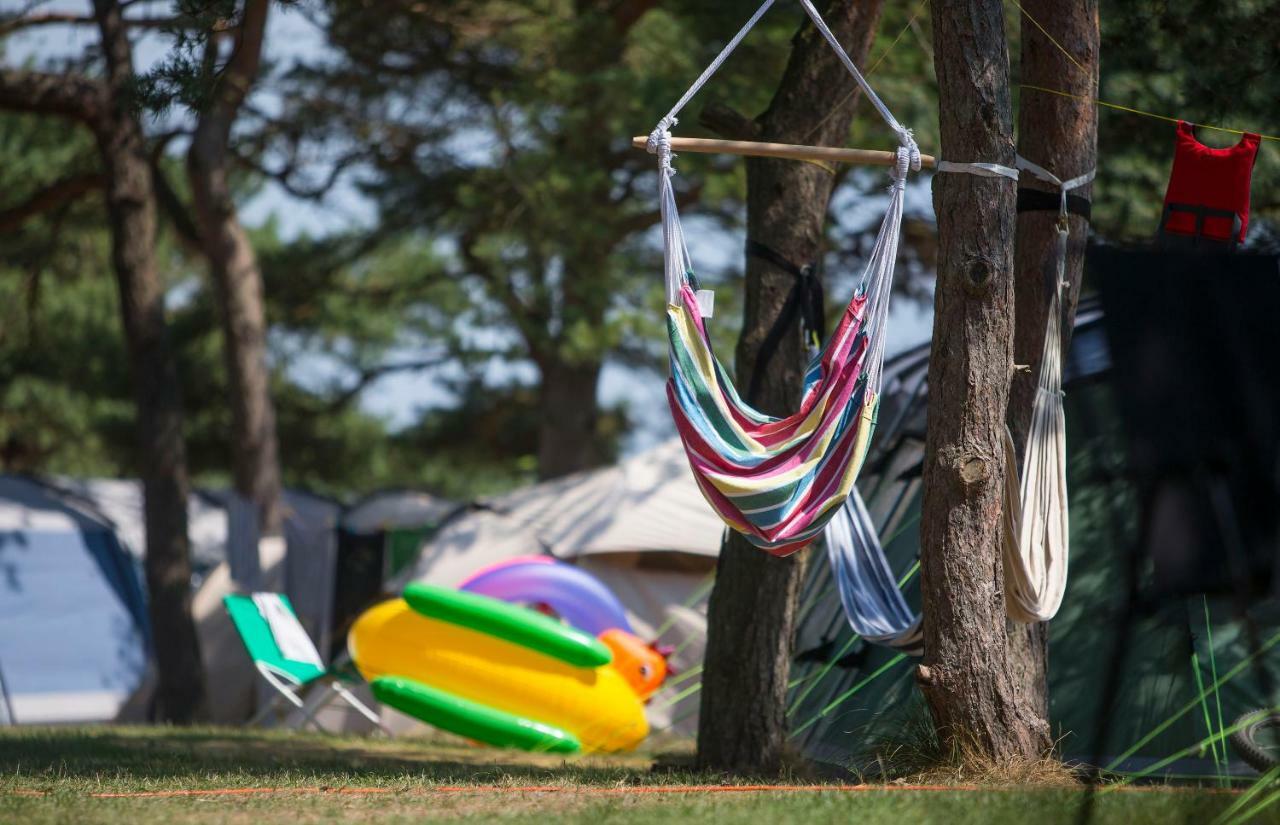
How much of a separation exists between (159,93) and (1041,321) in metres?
3.56

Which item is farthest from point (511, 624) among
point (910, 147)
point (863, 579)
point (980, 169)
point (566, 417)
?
point (566, 417)

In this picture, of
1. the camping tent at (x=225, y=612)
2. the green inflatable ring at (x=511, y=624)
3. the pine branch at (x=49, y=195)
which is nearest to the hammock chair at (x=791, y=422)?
the green inflatable ring at (x=511, y=624)

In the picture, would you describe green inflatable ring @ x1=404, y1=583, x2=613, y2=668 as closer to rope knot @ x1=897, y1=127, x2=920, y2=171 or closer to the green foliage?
rope knot @ x1=897, y1=127, x2=920, y2=171

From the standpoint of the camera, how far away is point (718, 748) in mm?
4836

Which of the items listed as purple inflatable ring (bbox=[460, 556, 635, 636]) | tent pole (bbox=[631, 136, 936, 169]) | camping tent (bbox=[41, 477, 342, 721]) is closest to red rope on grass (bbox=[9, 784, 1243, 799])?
tent pole (bbox=[631, 136, 936, 169])

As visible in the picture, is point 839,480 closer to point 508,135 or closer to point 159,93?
point 159,93

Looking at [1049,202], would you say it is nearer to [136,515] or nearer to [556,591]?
[556,591]

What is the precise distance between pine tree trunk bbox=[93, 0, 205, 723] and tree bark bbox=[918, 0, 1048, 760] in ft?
19.7

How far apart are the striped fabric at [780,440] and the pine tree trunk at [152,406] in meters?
5.58

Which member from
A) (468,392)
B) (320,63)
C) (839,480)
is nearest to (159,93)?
(839,480)

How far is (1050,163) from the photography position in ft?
14.4

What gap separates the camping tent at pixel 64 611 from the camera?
951cm

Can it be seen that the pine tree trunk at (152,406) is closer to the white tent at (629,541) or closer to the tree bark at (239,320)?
the tree bark at (239,320)

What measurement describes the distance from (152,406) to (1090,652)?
620cm
